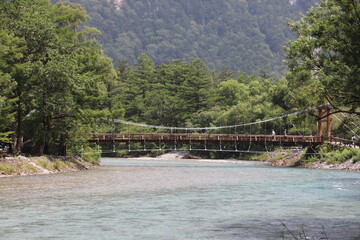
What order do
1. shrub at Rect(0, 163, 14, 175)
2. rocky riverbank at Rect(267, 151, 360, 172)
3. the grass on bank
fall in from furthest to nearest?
the grass on bank
rocky riverbank at Rect(267, 151, 360, 172)
shrub at Rect(0, 163, 14, 175)

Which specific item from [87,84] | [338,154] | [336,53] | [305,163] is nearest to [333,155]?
[338,154]

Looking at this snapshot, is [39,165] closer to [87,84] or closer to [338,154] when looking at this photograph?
[87,84]

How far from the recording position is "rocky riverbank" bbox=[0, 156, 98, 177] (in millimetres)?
34344

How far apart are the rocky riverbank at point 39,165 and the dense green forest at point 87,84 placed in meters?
1.62

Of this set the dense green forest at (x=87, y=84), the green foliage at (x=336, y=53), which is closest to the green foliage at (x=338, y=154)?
the dense green forest at (x=87, y=84)

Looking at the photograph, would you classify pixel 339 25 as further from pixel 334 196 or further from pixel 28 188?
pixel 28 188

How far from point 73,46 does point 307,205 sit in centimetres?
3139

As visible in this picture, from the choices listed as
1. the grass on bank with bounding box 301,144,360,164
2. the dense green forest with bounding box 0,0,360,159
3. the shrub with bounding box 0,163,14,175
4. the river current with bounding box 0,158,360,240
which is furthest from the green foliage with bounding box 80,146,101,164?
the river current with bounding box 0,158,360,240

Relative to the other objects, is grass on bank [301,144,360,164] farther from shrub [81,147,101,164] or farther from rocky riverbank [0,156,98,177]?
rocky riverbank [0,156,98,177]

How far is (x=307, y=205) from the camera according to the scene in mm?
19750

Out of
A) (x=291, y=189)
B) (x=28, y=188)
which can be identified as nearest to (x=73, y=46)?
(x=28, y=188)

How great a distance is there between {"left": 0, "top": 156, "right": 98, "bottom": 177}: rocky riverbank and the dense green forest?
1.62m

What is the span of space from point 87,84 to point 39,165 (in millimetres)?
7644

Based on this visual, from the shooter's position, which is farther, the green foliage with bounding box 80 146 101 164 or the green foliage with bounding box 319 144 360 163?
the green foliage with bounding box 80 146 101 164
